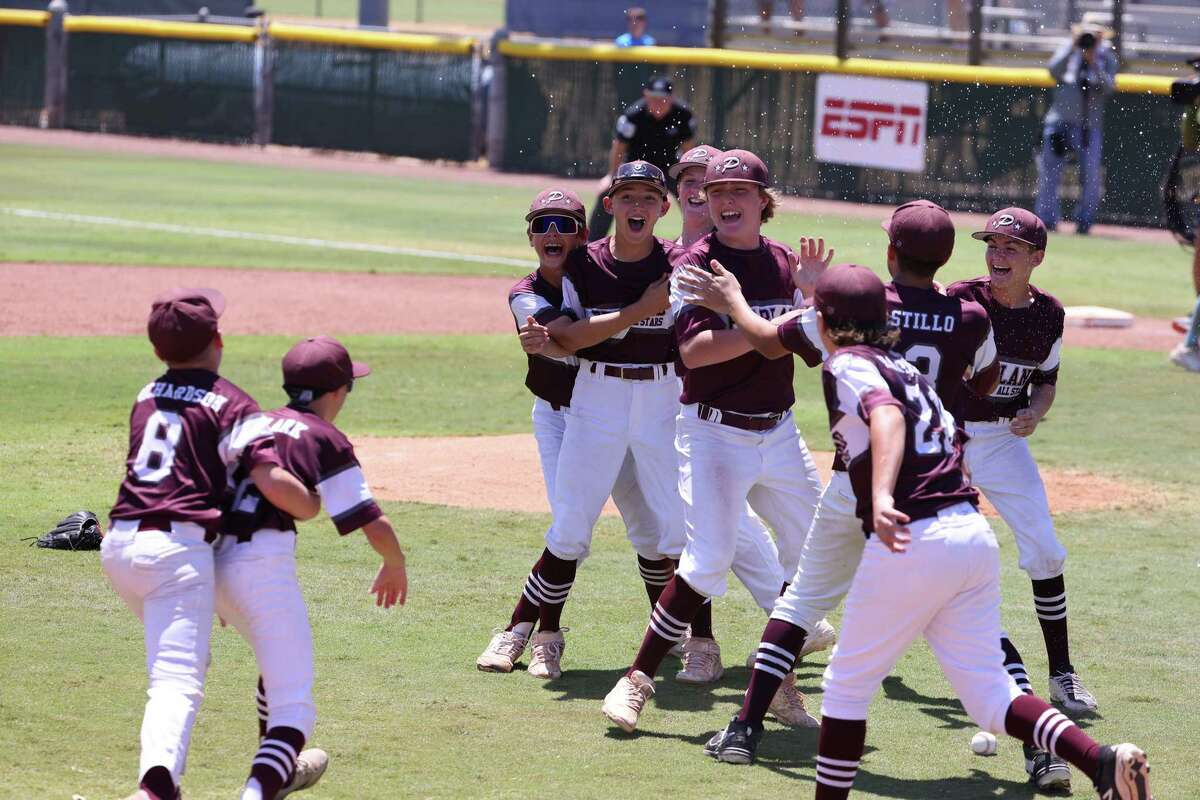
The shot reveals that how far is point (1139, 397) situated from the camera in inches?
526

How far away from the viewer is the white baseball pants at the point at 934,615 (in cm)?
473

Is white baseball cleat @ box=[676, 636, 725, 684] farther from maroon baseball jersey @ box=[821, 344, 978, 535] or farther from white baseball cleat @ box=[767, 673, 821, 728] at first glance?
maroon baseball jersey @ box=[821, 344, 978, 535]

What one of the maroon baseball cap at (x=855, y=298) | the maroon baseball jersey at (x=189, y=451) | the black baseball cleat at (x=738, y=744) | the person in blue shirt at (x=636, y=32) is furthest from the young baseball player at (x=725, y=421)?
the person in blue shirt at (x=636, y=32)

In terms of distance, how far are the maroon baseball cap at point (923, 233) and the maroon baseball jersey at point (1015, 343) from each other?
0.97 metres

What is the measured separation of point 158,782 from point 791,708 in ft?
8.11

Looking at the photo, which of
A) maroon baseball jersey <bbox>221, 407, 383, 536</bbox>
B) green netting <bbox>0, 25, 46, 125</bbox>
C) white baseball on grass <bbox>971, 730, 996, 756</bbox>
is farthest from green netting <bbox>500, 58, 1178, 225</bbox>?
maroon baseball jersey <bbox>221, 407, 383, 536</bbox>

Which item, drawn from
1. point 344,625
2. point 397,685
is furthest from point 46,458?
point 397,685

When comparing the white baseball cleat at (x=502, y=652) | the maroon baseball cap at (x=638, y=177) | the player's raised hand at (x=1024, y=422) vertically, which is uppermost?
the maroon baseball cap at (x=638, y=177)

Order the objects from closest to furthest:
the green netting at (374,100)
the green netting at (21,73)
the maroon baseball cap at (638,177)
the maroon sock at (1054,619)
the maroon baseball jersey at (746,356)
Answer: the maroon baseball jersey at (746,356) < the maroon sock at (1054,619) < the maroon baseball cap at (638,177) < the green netting at (374,100) < the green netting at (21,73)

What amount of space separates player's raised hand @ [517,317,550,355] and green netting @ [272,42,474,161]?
25.1 metres

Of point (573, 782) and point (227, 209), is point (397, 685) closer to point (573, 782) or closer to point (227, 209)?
point (573, 782)

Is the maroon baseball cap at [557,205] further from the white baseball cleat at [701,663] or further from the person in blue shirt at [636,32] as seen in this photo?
the person in blue shirt at [636,32]

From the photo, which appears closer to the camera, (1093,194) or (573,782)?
(573,782)

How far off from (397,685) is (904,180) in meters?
19.6
